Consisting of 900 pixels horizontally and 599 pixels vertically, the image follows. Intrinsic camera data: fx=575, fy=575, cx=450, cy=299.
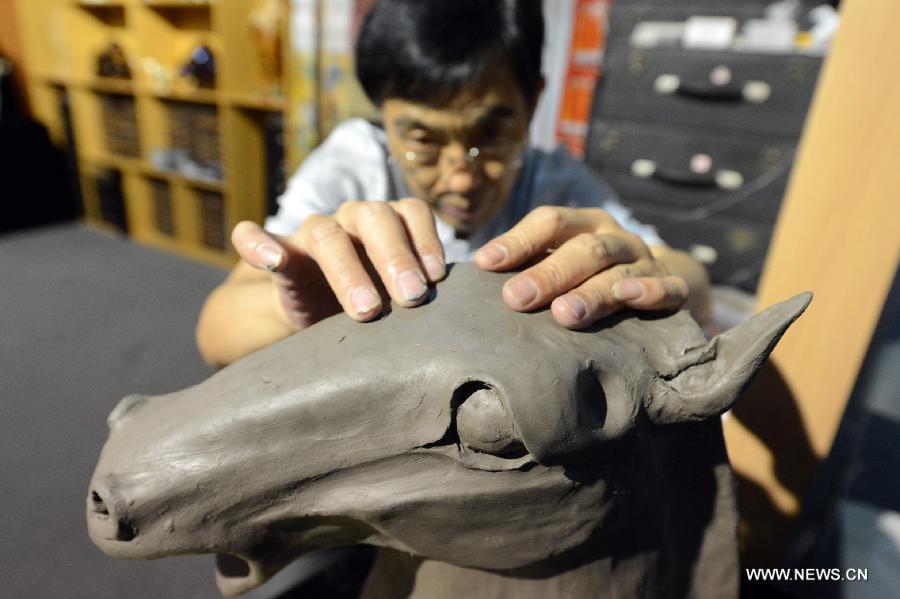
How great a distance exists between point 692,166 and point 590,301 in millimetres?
1564

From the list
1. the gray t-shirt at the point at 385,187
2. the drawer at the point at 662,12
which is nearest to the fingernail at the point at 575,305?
the gray t-shirt at the point at 385,187

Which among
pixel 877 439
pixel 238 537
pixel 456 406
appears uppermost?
pixel 456 406

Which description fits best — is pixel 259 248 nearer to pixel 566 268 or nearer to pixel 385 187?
pixel 566 268

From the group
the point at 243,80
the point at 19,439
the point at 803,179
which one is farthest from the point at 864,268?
the point at 243,80

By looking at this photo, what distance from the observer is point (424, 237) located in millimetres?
533

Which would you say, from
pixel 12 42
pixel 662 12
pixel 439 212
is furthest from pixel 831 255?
pixel 12 42

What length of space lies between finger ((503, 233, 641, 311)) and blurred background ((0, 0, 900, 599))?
0.33 meters

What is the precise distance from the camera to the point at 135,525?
0.45 metres

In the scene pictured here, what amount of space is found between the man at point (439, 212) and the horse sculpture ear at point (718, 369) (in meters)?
0.07

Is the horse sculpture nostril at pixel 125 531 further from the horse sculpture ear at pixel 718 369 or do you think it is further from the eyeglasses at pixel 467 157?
the eyeglasses at pixel 467 157

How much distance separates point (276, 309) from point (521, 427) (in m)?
0.46

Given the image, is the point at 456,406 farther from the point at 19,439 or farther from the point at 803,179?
the point at 19,439

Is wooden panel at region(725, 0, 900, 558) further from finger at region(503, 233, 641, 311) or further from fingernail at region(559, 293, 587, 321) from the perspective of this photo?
fingernail at region(559, 293, 587, 321)

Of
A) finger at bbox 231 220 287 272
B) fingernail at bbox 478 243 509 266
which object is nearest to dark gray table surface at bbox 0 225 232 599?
finger at bbox 231 220 287 272
